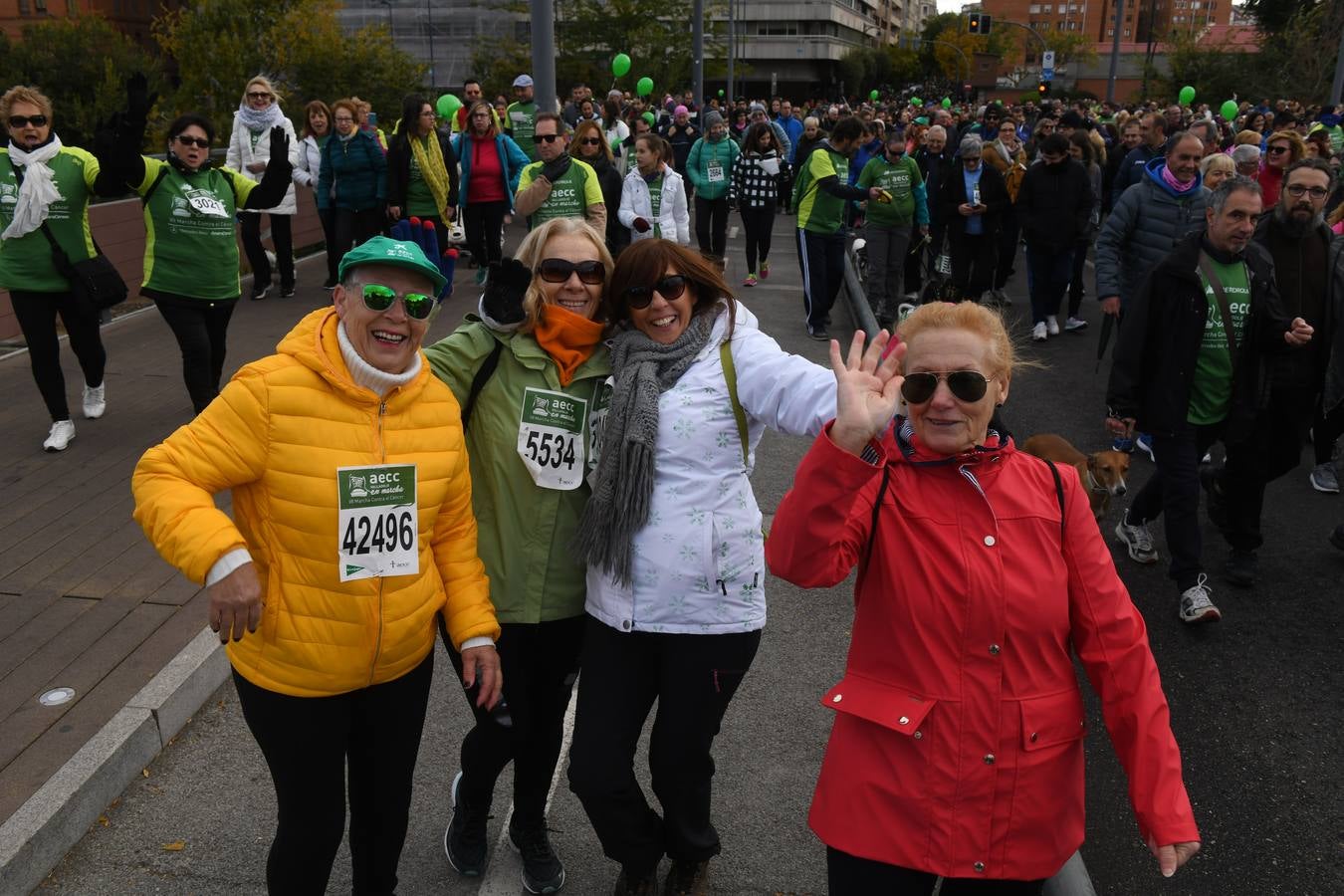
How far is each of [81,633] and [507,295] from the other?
2.88 m

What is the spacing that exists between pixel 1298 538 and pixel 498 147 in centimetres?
846

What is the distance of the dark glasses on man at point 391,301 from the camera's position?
2.67 metres

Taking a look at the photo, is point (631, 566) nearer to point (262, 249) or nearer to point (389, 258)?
point (389, 258)

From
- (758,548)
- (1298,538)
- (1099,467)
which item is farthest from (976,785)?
(1298,538)

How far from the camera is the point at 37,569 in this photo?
543 cm

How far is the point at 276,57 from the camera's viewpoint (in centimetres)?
2094

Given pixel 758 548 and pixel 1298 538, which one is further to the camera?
pixel 1298 538

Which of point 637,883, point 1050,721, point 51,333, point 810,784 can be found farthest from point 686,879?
point 51,333

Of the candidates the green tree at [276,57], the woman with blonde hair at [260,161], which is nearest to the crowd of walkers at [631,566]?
the woman with blonde hair at [260,161]

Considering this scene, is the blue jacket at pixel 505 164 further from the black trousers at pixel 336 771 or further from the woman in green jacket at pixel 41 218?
the black trousers at pixel 336 771

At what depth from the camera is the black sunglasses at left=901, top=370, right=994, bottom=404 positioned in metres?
2.41

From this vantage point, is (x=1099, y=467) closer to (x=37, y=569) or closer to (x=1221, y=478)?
(x=1221, y=478)

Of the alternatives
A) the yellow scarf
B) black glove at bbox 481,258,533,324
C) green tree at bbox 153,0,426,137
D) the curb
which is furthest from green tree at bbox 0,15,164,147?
black glove at bbox 481,258,533,324

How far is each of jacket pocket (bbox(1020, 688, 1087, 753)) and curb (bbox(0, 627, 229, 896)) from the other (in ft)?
9.18
